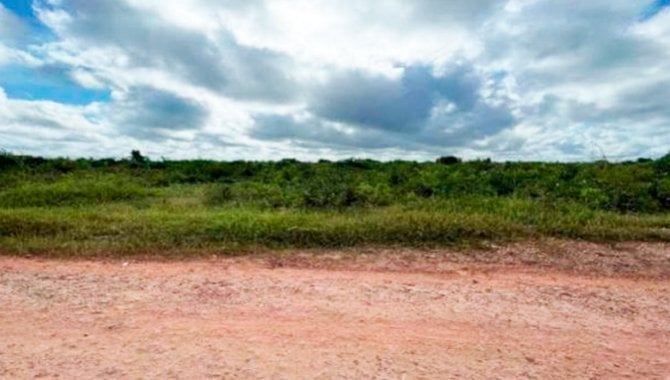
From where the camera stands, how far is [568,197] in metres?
13.2

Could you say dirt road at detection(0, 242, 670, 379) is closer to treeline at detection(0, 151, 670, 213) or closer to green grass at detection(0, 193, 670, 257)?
green grass at detection(0, 193, 670, 257)

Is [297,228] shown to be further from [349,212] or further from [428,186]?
[428,186]

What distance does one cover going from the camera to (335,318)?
15.5ft

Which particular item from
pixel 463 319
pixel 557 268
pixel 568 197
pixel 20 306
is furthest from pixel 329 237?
pixel 568 197

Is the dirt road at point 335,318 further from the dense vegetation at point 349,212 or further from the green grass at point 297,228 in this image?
the dense vegetation at point 349,212

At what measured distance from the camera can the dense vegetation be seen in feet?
27.3

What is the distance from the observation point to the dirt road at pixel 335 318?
377cm

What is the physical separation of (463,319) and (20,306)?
158 inches

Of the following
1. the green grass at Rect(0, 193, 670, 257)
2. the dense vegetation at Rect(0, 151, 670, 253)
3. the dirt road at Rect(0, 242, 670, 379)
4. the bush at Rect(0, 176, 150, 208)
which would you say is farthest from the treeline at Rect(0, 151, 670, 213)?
the dirt road at Rect(0, 242, 670, 379)

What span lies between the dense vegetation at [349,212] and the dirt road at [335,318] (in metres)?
1.23

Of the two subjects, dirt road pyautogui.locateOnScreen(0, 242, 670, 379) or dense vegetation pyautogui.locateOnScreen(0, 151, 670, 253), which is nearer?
dirt road pyautogui.locateOnScreen(0, 242, 670, 379)

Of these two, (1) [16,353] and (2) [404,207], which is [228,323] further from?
(2) [404,207]

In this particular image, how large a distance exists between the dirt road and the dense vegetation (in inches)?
48.5

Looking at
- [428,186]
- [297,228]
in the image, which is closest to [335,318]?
[297,228]
